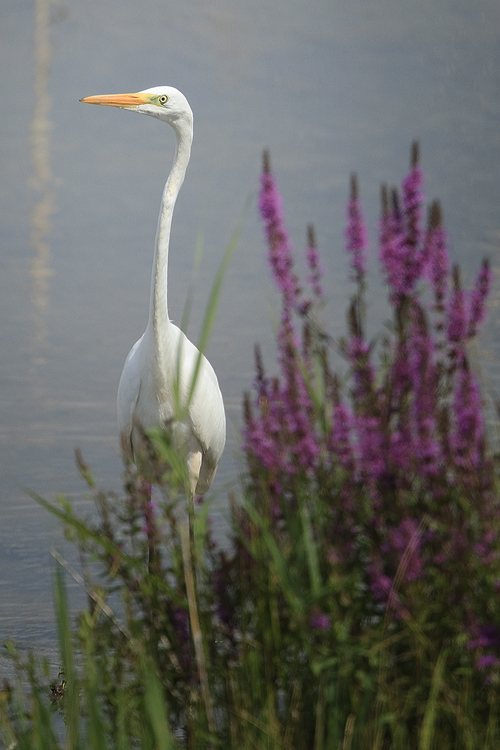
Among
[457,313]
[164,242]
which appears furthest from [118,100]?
[457,313]

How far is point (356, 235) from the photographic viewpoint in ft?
4.83

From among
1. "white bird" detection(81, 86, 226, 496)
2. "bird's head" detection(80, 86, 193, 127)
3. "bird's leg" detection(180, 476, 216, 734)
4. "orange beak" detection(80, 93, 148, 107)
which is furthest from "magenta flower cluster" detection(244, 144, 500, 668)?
"bird's head" detection(80, 86, 193, 127)

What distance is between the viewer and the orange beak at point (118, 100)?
2812 mm

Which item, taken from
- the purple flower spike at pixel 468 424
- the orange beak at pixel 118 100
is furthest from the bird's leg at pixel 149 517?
the orange beak at pixel 118 100

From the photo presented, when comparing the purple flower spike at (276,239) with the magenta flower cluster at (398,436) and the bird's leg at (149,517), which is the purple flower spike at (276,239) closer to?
the magenta flower cluster at (398,436)

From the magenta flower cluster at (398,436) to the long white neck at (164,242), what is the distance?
1.33 meters

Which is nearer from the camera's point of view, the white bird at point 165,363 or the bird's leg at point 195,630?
the bird's leg at point 195,630

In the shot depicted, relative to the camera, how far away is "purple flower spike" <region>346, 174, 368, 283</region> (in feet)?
4.82

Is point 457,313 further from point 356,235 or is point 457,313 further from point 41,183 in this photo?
point 41,183

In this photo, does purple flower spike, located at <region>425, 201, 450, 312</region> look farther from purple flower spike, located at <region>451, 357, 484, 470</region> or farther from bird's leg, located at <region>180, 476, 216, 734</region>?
bird's leg, located at <region>180, 476, 216, 734</region>

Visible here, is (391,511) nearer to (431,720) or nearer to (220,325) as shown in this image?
(431,720)

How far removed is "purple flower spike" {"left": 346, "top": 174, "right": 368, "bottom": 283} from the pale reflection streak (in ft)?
15.3

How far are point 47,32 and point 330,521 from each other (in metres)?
20.0

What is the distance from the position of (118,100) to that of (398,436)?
6.08 feet
